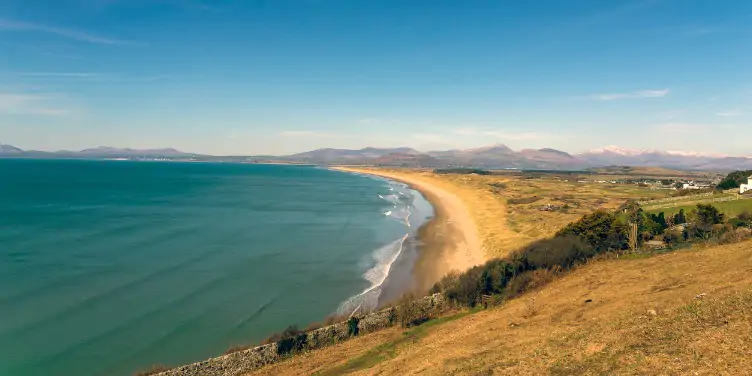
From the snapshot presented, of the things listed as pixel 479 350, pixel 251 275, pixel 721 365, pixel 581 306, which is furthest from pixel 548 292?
pixel 251 275

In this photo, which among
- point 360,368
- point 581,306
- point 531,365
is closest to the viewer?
point 531,365

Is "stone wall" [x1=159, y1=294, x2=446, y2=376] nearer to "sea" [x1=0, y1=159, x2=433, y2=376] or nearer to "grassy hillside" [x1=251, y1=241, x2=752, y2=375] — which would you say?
"grassy hillside" [x1=251, y1=241, x2=752, y2=375]

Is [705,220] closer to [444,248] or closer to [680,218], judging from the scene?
[680,218]

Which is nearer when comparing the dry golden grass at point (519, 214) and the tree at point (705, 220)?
the tree at point (705, 220)

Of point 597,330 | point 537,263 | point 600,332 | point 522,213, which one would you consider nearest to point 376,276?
point 537,263

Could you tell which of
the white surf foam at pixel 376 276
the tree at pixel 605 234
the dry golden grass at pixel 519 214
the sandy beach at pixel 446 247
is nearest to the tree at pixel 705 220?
the tree at pixel 605 234

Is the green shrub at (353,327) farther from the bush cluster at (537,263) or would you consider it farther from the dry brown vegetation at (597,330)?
the bush cluster at (537,263)

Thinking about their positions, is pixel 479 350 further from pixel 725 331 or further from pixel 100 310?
pixel 100 310
